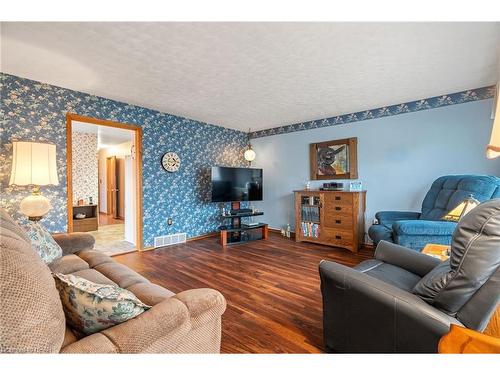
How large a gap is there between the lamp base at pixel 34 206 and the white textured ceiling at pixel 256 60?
4.52 ft

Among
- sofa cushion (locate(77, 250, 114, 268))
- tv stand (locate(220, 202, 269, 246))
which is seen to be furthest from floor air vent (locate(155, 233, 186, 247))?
sofa cushion (locate(77, 250, 114, 268))

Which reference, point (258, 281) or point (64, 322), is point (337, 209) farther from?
point (64, 322)

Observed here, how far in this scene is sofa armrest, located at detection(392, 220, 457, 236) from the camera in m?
2.43

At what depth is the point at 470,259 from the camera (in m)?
0.98

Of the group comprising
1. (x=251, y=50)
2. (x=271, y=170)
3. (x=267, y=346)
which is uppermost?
(x=251, y=50)

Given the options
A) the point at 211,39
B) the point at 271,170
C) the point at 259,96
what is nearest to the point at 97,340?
the point at 211,39

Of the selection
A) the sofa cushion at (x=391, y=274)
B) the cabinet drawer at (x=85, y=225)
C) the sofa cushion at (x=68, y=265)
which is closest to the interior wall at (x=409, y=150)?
the sofa cushion at (x=391, y=274)

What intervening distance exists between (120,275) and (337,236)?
325 cm

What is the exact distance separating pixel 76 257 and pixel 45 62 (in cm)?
196

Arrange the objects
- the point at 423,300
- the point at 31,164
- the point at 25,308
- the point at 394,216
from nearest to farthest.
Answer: the point at 25,308 → the point at 423,300 → the point at 31,164 → the point at 394,216

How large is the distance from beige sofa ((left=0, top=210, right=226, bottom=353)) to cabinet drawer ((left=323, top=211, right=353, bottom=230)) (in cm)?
314

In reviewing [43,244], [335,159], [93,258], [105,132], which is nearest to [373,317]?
[93,258]

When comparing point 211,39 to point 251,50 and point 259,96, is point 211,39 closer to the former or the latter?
point 251,50

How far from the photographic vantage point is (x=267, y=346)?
1588 millimetres
